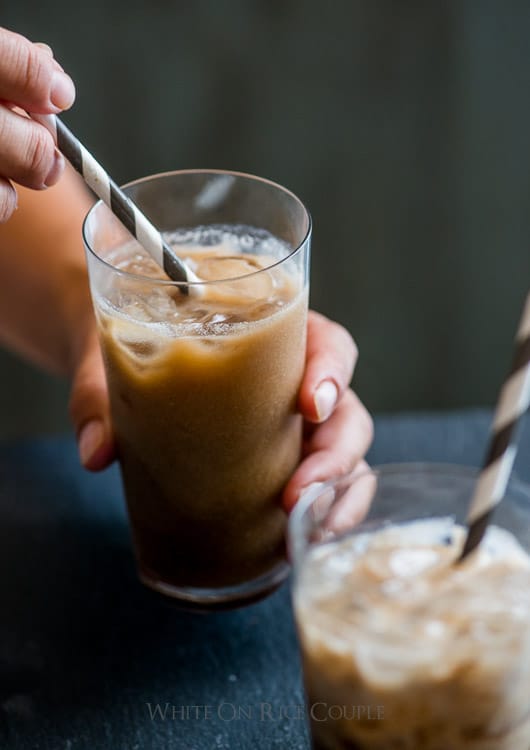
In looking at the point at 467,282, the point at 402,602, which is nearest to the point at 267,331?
the point at 402,602

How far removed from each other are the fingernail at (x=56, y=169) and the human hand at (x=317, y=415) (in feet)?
0.92

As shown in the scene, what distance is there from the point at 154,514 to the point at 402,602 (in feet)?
1.25

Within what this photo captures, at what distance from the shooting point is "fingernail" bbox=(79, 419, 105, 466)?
99 cm

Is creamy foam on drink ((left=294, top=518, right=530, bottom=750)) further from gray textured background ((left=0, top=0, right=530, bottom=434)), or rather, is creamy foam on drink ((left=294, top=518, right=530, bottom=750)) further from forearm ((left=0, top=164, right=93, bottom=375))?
gray textured background ((left=0, top=0, right=530, bottom=434))

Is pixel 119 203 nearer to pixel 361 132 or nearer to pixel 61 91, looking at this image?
pixel 61 91

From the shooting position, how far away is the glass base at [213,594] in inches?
37.9

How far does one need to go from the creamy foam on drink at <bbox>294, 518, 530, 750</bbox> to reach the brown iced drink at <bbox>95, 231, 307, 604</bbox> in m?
0.22

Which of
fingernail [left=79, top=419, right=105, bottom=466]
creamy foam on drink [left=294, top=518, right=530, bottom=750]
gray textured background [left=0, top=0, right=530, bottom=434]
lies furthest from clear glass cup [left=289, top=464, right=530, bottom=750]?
gray textured background [left=0, top=0, right=530, bottom=434]

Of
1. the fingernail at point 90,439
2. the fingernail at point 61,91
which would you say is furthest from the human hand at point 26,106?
the fingernail at point 90,439

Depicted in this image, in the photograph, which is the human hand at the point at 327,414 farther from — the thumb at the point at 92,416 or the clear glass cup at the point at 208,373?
the thumb at the point at 92,416

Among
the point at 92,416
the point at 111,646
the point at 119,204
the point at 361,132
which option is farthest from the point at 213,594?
the point at 361,132

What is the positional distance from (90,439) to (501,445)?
47cm

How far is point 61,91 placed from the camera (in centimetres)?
76

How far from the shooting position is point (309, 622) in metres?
0.64
